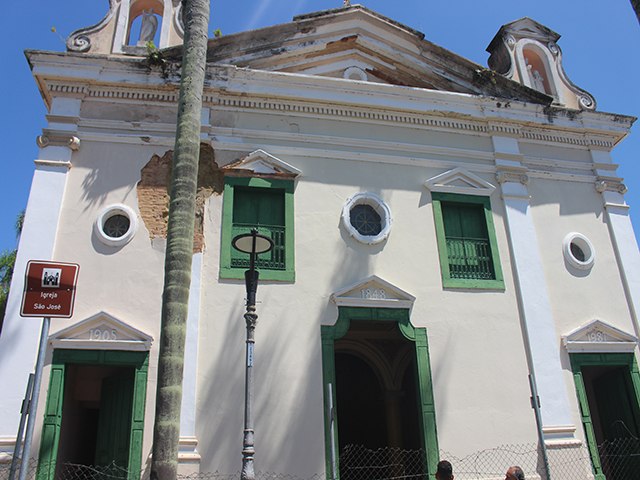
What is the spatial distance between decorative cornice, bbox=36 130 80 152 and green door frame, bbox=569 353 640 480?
997 cm

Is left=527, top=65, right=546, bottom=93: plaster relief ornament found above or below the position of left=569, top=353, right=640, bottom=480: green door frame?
above

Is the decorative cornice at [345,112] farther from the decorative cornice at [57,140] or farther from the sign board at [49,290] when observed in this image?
the sign board at [49,290]

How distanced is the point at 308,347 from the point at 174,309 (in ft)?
12.8

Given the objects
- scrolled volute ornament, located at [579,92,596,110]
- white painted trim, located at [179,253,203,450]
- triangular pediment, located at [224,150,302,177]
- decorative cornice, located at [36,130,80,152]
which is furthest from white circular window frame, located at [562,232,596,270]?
decorative cornice, located at [36,130,80,152]

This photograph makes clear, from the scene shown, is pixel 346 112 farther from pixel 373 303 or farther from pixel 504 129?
pixel 373 303

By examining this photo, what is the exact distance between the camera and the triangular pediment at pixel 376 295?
1068 centimetres

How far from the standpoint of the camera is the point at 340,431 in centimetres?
1424

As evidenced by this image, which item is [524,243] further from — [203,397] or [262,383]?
[203,397]

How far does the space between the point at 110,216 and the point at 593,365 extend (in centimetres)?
939

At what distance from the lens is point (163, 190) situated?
1072 cm

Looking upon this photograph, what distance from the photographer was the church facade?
31.4ft

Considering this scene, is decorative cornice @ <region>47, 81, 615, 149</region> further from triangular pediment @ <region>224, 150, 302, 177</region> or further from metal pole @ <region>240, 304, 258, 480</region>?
metal pole @ <region>240, 304, 258, 480</region>

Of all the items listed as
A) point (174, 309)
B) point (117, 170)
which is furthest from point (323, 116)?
point (174, 309)

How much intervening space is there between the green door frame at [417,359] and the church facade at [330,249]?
0.12ft
